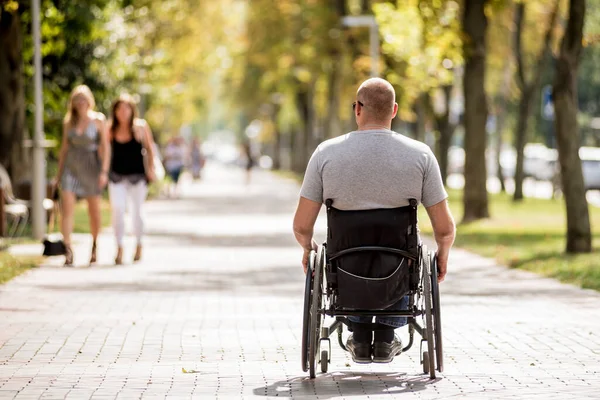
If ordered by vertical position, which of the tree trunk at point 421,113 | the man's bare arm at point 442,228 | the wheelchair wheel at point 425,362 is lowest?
the wheelchair wheel at point 425,362

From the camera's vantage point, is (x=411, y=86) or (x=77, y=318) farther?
(x=411, y=86)

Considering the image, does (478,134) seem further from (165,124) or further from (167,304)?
(165,124)

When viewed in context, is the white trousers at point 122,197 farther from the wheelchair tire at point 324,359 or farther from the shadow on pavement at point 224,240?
the wheelchair tire at point 324,359

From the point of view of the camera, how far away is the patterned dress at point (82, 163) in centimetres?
1571

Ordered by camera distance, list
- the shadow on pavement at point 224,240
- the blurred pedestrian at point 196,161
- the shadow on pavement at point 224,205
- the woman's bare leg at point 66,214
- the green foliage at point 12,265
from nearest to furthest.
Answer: the green foliage at point 12,265
the woman's bare leg at point 66,214
the shadow on pavement at point 224,240
the shadow on pavement at point 224,205
the blurred pedestrian at point 196,161

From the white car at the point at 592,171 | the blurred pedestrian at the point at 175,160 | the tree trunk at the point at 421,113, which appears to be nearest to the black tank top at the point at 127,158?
the blurred pedestrian at the point at 175,160

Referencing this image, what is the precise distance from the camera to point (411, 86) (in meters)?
38.7

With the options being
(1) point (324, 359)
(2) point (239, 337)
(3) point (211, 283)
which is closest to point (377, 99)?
(1) point (324, 359)

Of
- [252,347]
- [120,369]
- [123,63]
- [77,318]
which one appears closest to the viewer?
[120,369]

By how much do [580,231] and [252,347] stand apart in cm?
970

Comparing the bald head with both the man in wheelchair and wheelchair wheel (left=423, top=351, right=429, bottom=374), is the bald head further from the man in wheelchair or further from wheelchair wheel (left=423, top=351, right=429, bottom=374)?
wheelchair wheel (left=423, top=351, right=429, bottom=374)

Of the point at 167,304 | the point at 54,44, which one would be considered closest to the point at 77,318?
the point at 167,304

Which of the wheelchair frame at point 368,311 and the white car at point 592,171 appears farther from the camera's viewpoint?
the white car at point 592,171

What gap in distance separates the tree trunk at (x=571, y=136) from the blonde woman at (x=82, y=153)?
19.5ft
